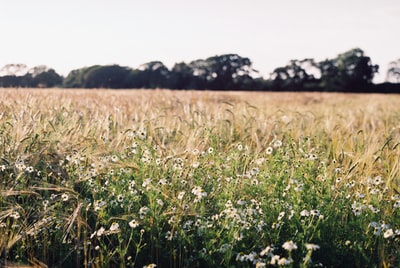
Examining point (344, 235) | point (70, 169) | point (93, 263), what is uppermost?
point (70, 169)

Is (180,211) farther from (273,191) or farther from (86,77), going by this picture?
(86,77)

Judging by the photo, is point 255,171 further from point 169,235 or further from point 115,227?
point 115,227

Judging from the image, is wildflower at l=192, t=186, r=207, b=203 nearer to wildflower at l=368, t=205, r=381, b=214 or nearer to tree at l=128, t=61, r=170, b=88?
wildflower at l=368, t=205, r=381, b=214

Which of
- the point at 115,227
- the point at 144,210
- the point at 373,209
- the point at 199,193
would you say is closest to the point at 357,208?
the point at 373,209

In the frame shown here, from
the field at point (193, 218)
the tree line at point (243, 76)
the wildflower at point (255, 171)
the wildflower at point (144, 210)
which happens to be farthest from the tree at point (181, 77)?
the wildflower at point (144, 210)

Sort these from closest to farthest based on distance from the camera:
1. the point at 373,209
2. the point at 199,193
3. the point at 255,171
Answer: the point at 199,193, the point at 373,209, the point at 255,171

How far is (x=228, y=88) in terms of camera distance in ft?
162

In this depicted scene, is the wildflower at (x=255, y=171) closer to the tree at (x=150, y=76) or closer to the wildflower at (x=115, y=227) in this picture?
the wildflower at (x=115, y=227)

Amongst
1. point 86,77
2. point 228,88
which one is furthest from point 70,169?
point 86,77

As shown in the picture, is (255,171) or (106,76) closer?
(255,171)

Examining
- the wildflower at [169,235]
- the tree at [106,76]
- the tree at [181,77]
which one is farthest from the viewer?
the tree at [106,76]

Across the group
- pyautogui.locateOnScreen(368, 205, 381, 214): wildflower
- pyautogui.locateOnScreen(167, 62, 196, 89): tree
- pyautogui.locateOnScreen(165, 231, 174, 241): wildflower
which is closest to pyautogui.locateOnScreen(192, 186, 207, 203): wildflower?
pyautogui.locateOnScreen(165, 231, 174, 241): wildflower

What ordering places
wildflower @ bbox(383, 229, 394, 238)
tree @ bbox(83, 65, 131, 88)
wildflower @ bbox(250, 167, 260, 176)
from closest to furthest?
wildflower @ bbox(383, 229, 394, 238) < wildflower @ bbox(250, 167, 260, 176) < tree @ bbox(83, 65, 131, 88)

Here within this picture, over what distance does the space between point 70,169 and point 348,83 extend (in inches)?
2133
